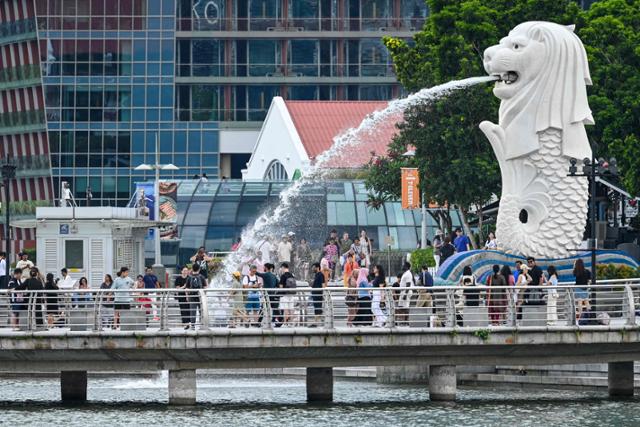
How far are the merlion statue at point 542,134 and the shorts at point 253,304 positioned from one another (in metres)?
10.7

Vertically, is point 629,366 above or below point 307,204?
below

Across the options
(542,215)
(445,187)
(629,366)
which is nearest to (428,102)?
(445,187)

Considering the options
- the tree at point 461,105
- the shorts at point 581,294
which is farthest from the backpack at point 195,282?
the tree at point 461,105

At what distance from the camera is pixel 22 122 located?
134875 millimetres

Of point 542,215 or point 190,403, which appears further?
point 542,215

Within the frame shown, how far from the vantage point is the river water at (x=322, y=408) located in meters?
45.5

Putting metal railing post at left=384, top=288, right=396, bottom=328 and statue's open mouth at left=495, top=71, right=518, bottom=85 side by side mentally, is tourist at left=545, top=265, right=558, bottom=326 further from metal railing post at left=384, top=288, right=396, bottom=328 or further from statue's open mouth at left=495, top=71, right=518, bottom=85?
statue's open mouth at left=495, top=71, right=518, bottom=85

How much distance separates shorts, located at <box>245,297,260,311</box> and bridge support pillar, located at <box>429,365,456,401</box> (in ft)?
13.1

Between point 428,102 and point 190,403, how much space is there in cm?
2890

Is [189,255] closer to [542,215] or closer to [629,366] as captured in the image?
[542,215]

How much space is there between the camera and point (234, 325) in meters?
48.1

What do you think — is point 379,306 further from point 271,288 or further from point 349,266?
point 349,266

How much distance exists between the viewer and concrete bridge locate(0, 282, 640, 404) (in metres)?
46.3

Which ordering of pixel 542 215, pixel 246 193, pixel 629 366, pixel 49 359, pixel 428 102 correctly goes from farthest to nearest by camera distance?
pixel 246 193
pixel 428 102
pixel 542 215
pixel 629 366
pixel 49 359
